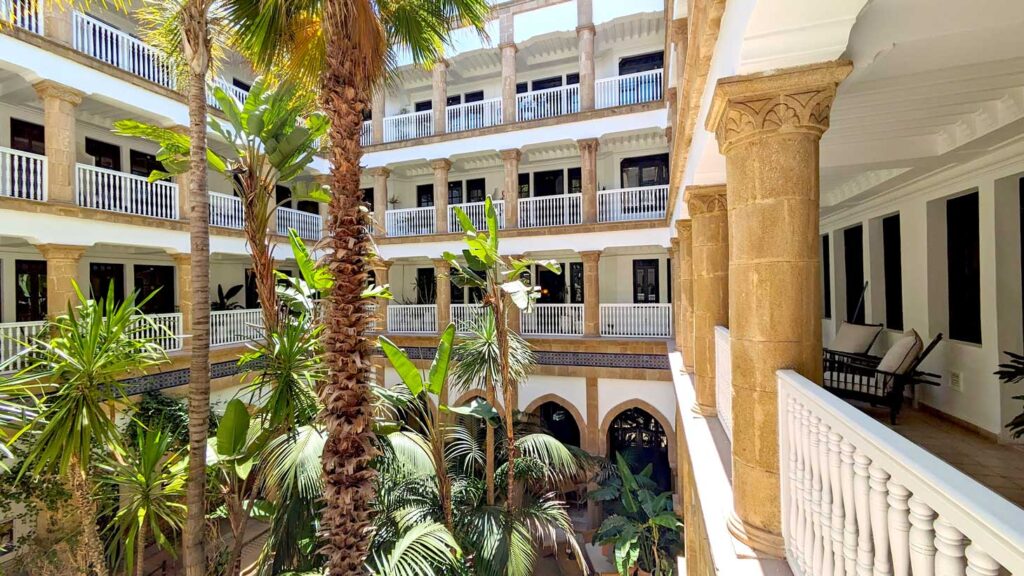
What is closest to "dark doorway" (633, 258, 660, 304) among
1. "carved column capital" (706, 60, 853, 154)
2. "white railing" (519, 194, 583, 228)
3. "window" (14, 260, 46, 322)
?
"white railing" (519, 194, 583, 228)

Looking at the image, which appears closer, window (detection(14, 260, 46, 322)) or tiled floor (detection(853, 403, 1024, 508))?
tiled floor (detection(853, 403, 1024, 508))

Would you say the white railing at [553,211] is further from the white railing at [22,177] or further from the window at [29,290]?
the window at [29,290]

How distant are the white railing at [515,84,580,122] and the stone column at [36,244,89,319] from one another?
9982 millimetres

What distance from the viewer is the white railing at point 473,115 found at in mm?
13477

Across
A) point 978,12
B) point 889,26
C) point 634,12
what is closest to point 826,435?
point 889,26

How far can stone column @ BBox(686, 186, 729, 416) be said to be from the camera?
5.11m

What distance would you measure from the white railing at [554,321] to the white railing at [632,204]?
2.54 meters

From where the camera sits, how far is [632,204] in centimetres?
1224

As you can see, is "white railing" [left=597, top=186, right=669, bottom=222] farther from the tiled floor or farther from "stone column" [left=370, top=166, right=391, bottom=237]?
the tiled floor

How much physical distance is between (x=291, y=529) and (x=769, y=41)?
18.3 ft

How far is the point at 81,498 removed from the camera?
4.76 m

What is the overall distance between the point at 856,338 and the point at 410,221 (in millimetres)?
11272

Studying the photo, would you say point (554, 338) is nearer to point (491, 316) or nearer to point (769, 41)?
point (491, 316)

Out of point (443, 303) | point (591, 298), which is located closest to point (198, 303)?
point (443, 303)
